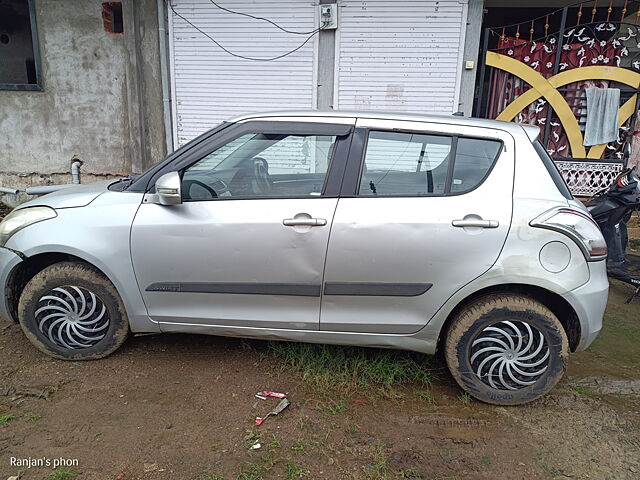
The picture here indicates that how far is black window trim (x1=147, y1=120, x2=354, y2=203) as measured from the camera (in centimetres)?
268

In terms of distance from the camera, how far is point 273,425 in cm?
248

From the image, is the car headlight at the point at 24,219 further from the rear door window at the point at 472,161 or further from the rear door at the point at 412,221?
the rear door window at the point at 472,161

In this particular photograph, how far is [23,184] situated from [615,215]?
8.61m

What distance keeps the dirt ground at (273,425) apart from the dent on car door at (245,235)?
0.43 m

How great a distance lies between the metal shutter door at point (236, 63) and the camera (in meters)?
6.54

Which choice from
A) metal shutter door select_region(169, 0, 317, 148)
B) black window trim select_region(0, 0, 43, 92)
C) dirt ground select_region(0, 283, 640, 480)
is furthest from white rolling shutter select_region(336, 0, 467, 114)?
black window trim select_region(0, 0, 43, 92)

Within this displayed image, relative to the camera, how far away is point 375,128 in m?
2.69

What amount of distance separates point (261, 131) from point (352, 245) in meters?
0.92

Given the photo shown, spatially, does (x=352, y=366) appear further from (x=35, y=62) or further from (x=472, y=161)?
(x=35, y=62)

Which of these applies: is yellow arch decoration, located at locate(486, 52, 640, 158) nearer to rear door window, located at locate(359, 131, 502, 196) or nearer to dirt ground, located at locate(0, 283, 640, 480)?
dirt ground, located at locate(0, 283, 640, 480)

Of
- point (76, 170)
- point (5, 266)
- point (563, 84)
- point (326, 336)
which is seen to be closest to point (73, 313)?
point (5, 266)

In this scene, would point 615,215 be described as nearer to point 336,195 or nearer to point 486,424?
point 486,424

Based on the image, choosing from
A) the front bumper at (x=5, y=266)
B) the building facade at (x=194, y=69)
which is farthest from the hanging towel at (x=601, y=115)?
the front bumper at (x=5, y=266)

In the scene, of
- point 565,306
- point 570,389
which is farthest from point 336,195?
point 570,389
